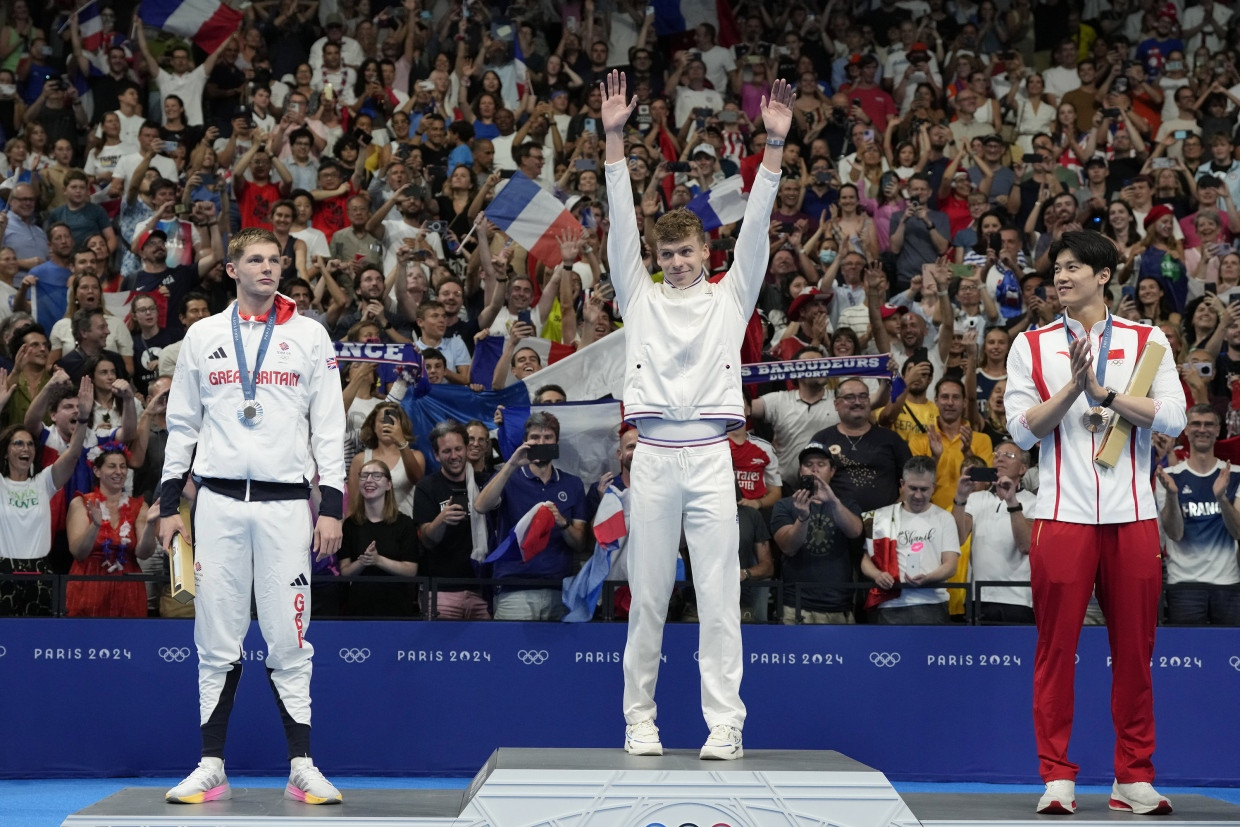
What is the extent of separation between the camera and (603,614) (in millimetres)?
9547

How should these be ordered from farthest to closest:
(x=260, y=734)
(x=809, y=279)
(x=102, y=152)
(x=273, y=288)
→ 1. (x=102, y=152)
2. (x=809, y=279)
3. (x=260, y=734)
4. (x=273, y=288)

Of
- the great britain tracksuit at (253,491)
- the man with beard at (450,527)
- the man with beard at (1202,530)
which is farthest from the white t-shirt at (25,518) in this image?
the man with beard at (1202,530)

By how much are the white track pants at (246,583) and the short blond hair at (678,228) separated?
1906 mm

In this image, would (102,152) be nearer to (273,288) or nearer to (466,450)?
(466,450)

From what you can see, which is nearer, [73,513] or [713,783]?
[713,783]

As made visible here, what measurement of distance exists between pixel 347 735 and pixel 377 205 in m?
5.31

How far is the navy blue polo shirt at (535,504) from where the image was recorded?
9500 mm

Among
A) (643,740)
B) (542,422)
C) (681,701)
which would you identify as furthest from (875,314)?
(643,740)

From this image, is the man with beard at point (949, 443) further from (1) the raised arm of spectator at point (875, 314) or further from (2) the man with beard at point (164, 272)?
(2) the man with beard at point (164, 272)

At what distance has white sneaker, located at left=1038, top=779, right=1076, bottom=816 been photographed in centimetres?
590

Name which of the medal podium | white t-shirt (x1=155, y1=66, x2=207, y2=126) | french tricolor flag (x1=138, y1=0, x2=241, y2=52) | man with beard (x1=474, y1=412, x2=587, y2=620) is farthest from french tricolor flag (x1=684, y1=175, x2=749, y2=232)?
french tricolor flag (x1=138, y1=0, x2=241, y2=52)

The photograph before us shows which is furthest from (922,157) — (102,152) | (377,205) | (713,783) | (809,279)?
(713,783)

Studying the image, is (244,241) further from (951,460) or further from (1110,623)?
(951,460)

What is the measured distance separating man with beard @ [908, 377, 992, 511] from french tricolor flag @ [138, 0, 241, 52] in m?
8.73
